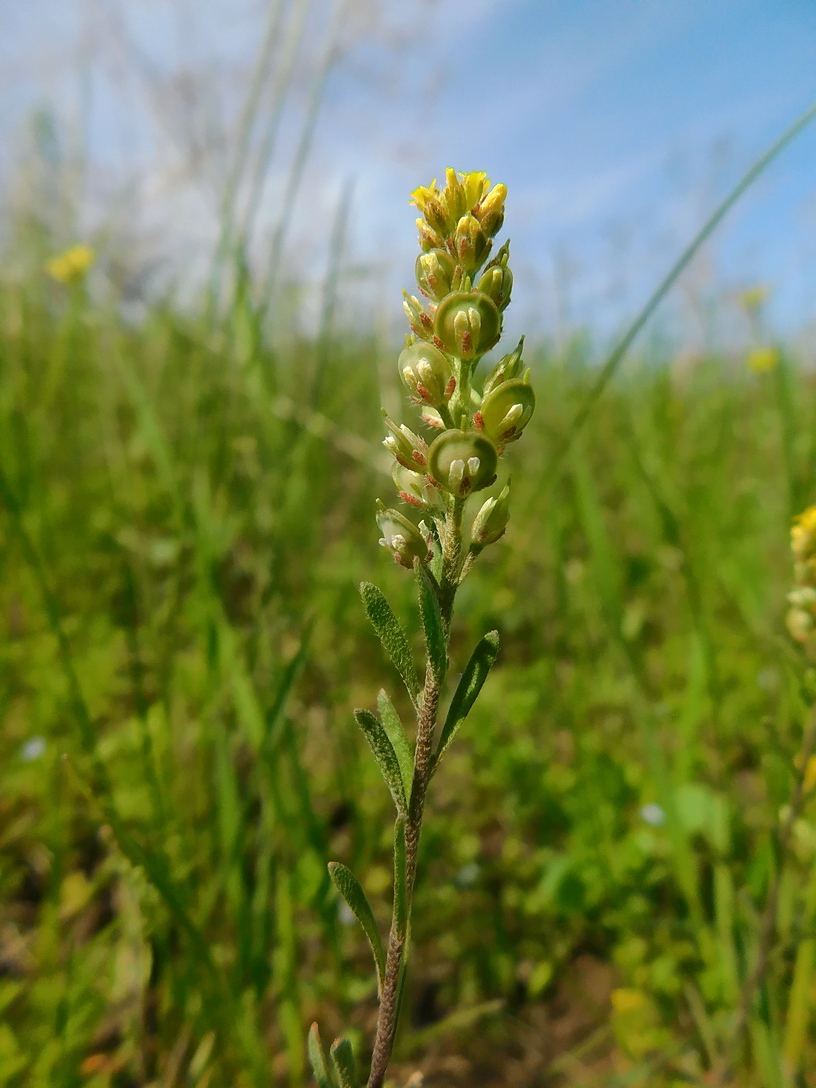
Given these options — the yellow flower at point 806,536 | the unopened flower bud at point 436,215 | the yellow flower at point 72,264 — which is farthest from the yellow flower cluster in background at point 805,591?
the yellow flower at point 72,264

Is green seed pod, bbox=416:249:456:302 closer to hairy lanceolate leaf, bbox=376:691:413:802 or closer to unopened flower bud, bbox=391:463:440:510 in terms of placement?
unopened flower bud, bbox=391:463:440:510

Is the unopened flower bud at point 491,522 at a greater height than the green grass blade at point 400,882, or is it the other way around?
the unopened flower bud at point 491,522

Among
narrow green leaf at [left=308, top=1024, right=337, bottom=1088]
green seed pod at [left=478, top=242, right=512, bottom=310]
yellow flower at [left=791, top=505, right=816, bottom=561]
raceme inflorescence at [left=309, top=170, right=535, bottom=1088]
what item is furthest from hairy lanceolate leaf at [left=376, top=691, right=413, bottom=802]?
yellow flower at [left=791, top=505, right=816, bottom=561]

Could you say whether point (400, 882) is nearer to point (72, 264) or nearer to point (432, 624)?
point (432, 624)

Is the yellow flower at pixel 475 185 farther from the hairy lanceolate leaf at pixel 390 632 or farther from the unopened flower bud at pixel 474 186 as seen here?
the hairy lanceolate leaf at pixel 390 632

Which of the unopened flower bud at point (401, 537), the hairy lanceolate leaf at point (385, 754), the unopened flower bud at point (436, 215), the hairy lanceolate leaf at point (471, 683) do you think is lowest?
the hairy lanceolate leaf at point (385, 754)

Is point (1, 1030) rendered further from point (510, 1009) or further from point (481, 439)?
point (481, 439)
